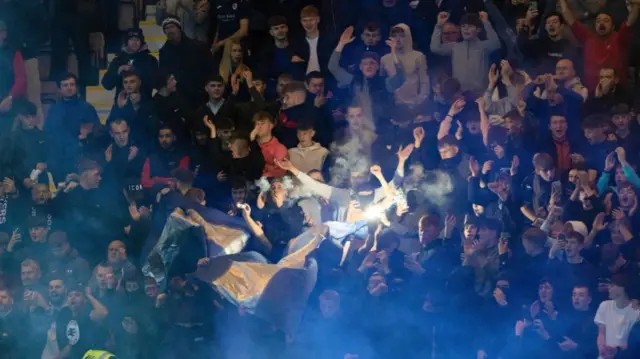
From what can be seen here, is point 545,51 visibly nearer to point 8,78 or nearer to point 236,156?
point 236,156

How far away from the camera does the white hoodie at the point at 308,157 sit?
464 cm

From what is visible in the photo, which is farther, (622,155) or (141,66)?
(141,66)

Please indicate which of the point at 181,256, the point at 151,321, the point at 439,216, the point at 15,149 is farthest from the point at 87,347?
the point at 439,216

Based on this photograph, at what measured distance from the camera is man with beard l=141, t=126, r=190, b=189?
4781 millimetres

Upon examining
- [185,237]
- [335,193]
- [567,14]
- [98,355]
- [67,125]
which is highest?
[567,14]

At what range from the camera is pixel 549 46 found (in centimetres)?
448

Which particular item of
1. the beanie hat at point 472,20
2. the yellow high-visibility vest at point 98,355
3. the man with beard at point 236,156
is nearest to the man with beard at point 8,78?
the man with beard at point 236,156

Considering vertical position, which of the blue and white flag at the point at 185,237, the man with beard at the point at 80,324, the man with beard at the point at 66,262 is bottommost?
the man with beard at the point at 80,324

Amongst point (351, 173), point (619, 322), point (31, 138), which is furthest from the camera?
point (31, 138)

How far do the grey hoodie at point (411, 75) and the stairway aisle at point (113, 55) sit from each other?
4.32ft

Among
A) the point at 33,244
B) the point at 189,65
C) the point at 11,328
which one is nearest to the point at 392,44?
the point at 189,65

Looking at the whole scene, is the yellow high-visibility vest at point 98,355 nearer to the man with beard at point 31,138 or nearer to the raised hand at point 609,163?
the man with beard at point 31,138

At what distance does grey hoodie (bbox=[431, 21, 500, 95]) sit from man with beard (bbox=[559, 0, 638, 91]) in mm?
466

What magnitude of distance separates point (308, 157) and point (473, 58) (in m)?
1.01
